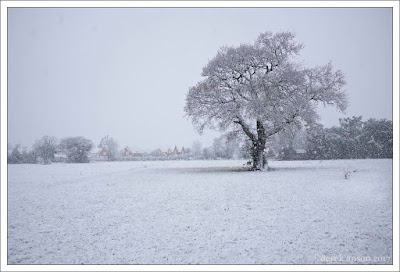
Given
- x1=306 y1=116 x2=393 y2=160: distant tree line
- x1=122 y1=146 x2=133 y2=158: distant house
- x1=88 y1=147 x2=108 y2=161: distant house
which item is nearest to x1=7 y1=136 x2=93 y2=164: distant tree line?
x1=88 y1=147 x2=108 y2=161: distant house

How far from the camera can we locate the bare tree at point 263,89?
78.1 feet

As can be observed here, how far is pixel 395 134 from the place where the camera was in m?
10.2

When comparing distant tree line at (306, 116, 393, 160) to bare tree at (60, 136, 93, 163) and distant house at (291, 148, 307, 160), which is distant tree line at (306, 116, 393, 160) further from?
bare tree at (60, 136, 93, 163)

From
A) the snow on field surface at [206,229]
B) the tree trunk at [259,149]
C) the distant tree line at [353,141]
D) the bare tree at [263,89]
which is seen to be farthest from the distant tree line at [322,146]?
the snow on field surface at [206,229]

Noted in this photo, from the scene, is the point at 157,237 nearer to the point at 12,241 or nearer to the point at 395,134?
the point at 12,241

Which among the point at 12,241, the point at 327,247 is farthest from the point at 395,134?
the point at 12,241

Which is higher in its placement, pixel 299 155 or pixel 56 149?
pixel 56 149

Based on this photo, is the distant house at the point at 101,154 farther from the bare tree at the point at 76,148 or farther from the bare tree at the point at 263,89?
the bare tree at the point at 263,89

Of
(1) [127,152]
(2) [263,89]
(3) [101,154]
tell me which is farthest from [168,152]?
(2) [263,89]

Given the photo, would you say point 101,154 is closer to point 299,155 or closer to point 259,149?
point 299,155

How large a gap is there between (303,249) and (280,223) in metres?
1.74

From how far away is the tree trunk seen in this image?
83.7ft

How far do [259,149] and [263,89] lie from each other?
5.42m

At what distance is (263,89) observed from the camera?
78.6 ft
